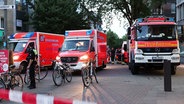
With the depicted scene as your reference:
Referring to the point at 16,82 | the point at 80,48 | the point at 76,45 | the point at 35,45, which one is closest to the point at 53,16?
the point at 35,45

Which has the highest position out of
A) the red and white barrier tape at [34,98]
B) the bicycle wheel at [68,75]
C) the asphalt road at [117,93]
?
the red and white barrier tape at [34,98]

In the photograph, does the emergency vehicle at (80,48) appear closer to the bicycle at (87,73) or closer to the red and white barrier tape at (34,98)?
the bicycle at (87,73)

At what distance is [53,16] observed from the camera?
40438 millimetres

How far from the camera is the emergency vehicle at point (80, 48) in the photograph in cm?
1988

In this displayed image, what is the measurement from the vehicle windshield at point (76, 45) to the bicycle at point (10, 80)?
8.79 m

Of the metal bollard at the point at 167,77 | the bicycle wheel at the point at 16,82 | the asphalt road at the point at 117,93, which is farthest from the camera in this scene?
the metal bollard at the point at 167,77

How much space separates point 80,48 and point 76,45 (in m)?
0.37

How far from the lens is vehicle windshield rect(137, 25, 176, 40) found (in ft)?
61.2

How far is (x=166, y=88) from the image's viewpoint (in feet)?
41.1

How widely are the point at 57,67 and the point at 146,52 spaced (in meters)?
5.77

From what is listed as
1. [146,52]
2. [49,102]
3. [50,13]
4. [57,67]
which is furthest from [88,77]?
[50,13]

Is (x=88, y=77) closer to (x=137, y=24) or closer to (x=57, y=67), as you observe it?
(x=57, y=67)

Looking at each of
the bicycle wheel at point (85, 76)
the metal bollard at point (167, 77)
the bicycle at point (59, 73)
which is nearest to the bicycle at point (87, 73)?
the bicycle wheel at point (85, 76)

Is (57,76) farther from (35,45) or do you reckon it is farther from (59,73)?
(35,45)
